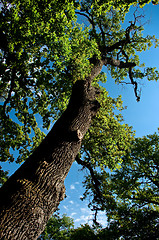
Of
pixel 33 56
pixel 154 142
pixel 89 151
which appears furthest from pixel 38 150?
pixel 154 142

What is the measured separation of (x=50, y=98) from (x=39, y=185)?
17.5ft

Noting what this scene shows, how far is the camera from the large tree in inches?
99.2

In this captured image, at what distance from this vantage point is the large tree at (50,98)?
8.27 ft

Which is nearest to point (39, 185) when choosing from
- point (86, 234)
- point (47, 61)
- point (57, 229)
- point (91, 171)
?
point (47, 61)

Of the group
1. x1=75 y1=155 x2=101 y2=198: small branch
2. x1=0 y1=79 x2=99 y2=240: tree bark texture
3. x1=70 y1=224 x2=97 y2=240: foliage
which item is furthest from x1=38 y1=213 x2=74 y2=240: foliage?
x1=0 y1=79 x2=99 y2=240: tree bark texture

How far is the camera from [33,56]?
6.97 m

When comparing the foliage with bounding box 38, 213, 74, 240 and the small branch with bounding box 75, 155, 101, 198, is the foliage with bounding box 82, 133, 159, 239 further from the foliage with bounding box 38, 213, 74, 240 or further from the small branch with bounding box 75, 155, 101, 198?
the foliage with bounding box 38, 213, 74, 240

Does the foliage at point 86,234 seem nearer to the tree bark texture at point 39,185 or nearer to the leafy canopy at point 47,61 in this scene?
the leafy canopy at point 47,61

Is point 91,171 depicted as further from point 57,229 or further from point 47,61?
point 57,229

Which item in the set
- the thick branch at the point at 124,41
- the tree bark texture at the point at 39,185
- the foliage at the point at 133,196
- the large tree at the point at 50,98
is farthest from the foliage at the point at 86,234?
the thick branch at the point at 124,41

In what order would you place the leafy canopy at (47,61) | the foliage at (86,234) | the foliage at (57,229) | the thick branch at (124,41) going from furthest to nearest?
the foliage at (57,229) < the foliage at (86,234) < the thick branch at (124,41) < the leafy canopy at (47,61)

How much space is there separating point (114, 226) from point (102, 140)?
293 inches

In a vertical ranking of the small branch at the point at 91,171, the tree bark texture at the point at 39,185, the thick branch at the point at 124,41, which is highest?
the thick branch at the point at 124,41

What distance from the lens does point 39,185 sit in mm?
2652
